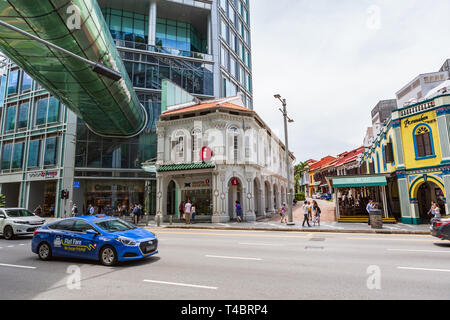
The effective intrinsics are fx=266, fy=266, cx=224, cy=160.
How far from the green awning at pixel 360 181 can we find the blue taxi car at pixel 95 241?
17.3 m

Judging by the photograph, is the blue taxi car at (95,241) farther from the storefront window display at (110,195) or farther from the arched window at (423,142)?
the storefront window display at (110,195)

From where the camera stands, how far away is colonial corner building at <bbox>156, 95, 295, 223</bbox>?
2402 centimetres

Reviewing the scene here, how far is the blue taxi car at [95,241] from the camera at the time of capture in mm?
7875

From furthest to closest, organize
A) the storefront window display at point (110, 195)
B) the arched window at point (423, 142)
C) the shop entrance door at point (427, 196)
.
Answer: the storefront window display at point (110, 195), the shop entrance door at point (427, 196), the arched window at point (423, 142)

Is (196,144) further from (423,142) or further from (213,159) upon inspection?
(423,142)

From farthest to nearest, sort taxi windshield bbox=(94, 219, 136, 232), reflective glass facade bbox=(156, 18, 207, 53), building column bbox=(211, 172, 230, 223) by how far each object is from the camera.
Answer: reflective glass facade bbox=(156, 18, 207, 53) < building column bbox=(211, 172, 230, 223) < taxi windshield bbox=(94, 219, 136, 232)

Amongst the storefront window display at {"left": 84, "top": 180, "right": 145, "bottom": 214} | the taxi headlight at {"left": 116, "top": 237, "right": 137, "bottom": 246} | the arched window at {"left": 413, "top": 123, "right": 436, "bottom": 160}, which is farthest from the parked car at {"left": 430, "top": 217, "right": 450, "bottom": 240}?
the storefront window display at {"left": 84, "top": 180, "right": 145, "bottom": 214}

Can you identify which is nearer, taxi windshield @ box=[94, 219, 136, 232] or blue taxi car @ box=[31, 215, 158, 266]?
blue taxi car @ box=[31, 215, 158, 266]

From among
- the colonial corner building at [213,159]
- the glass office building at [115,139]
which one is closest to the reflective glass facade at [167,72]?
the glass office building at [115,139]

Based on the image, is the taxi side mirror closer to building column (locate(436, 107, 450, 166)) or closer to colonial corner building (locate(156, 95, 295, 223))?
colonial corner building (locate(156, 95, 295, 223))

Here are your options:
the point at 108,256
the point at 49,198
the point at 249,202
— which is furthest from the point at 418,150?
the point at 49,198

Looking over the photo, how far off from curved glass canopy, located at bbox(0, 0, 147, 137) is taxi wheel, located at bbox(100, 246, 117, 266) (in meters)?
11.3
